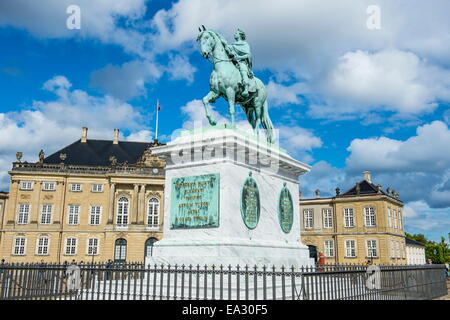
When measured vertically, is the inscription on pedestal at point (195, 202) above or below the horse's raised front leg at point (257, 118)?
below

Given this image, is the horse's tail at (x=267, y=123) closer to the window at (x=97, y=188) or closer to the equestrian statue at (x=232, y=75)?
the equestrian statue at (x=232, y=75)

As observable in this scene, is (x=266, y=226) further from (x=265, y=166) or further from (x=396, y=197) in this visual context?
(x=396, y=197)

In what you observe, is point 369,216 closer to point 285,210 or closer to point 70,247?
point 70,247

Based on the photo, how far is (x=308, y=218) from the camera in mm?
50406

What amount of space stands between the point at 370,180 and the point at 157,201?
2820cm

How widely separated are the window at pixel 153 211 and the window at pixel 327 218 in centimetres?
2071

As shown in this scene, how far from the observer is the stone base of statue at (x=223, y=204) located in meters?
7.66

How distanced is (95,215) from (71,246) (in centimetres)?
437

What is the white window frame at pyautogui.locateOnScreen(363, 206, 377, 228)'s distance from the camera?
4641 centimetres

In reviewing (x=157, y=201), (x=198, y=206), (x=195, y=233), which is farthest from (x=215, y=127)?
(x=157, y=201)

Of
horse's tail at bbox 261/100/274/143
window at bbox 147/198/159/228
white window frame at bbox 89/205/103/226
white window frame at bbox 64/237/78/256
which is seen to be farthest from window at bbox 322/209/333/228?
horse's tail at bbox 261/100/274/143

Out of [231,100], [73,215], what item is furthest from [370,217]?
[231,100]


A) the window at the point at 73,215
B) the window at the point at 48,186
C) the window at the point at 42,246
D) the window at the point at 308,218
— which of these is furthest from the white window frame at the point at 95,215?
the window at the point at 308,218

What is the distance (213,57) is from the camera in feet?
30.1
